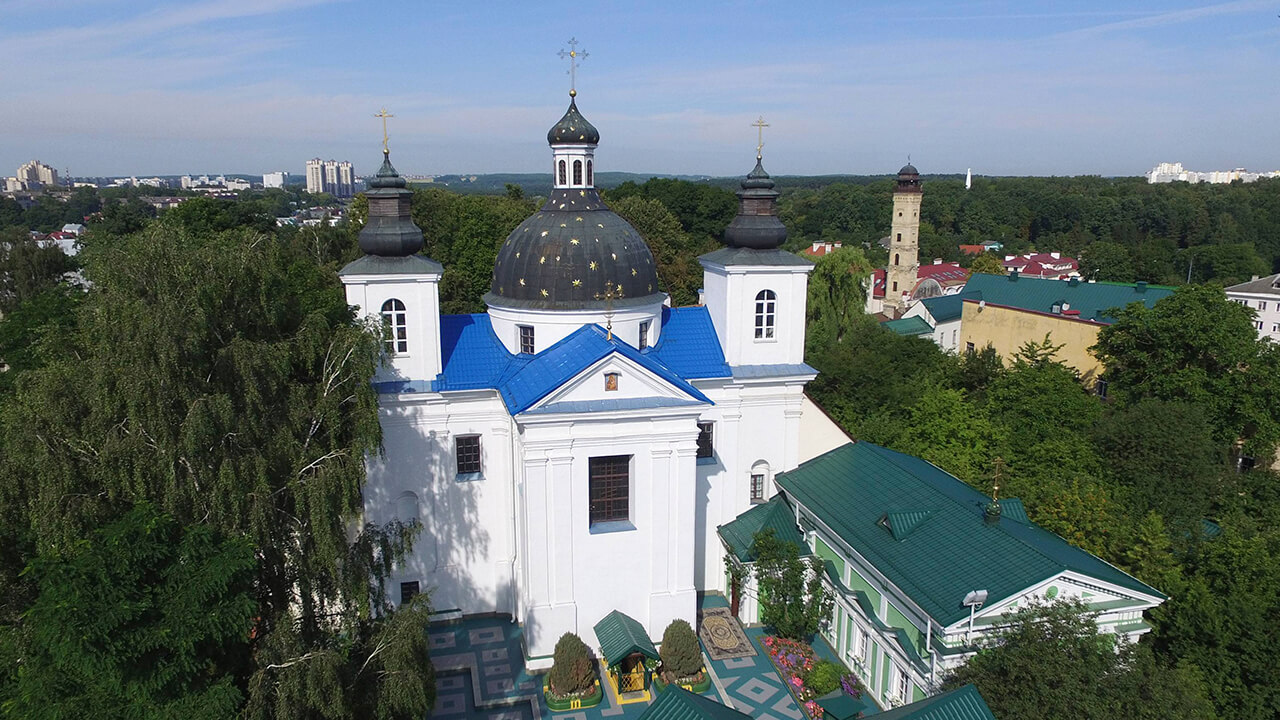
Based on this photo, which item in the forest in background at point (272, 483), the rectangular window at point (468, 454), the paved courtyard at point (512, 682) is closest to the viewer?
the forest in background at point (272, 483)

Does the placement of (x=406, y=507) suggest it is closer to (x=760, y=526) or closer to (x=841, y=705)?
(x=760, y=526)

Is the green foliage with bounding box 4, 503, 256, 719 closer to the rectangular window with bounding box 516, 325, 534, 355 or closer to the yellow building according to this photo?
the rectangular window with bounding box 516, 325, 534, 355

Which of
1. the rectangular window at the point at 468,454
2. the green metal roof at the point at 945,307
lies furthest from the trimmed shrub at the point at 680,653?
the green metal roof at the point at 945,307

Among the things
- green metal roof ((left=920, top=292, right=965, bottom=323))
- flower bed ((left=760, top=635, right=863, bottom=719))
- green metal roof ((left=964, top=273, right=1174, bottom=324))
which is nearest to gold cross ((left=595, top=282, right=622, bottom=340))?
flower bed ((left=760, top=635, right=863, bottom=719))

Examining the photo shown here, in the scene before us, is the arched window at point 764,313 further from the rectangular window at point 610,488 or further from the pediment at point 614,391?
the rectangular window at point 610,488

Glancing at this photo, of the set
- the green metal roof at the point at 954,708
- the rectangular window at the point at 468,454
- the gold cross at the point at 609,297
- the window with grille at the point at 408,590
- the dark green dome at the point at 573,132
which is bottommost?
the window with grille at the point at 408,590

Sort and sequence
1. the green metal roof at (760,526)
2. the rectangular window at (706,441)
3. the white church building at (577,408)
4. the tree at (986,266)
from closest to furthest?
the white church building at (577,408) → the green metal roof at (760,526) → the rectangular window at (706,441) → the tree at (986,266)

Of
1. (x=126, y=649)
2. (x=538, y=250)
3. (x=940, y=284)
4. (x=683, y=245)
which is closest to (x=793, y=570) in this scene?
(x=538, y=250)
